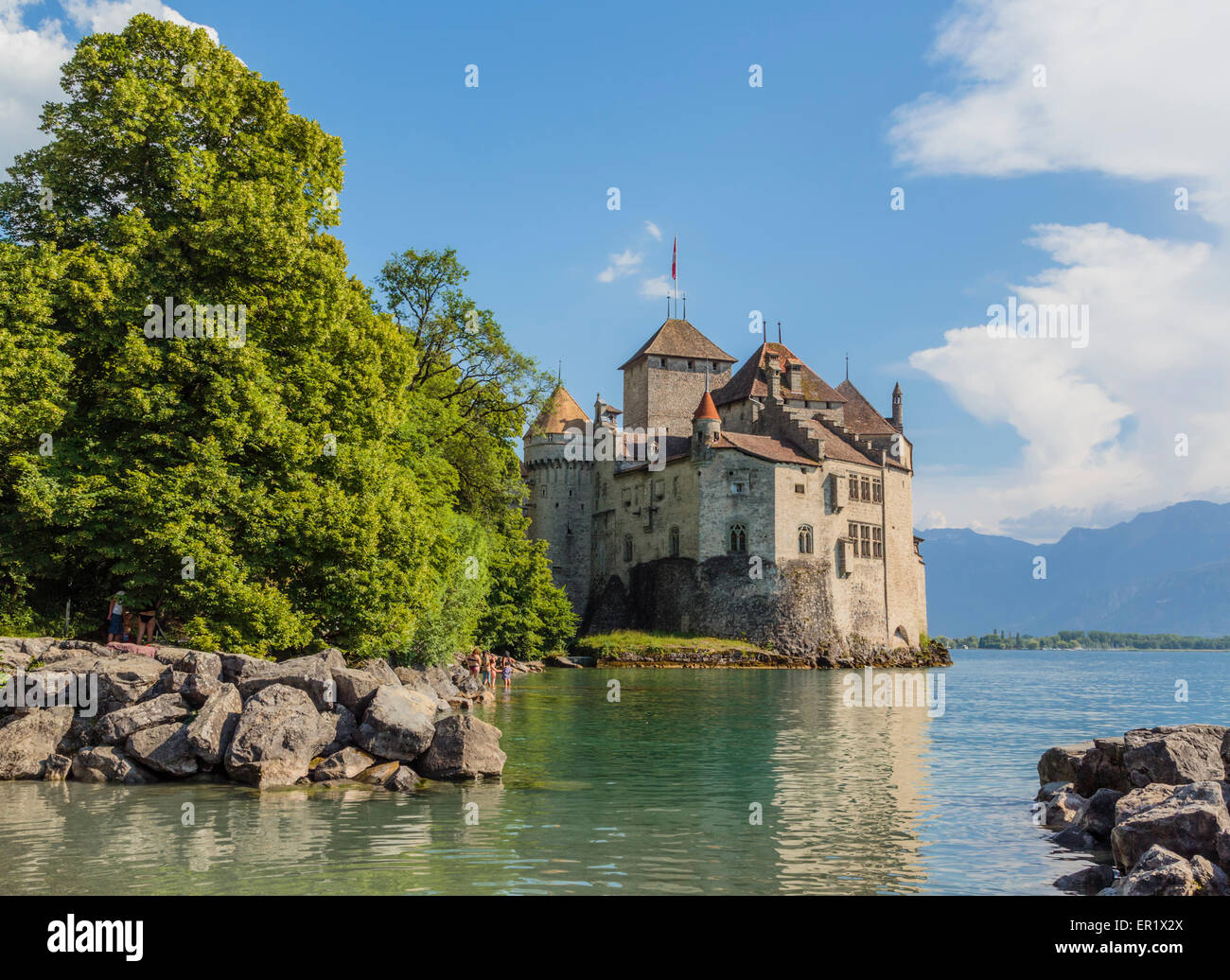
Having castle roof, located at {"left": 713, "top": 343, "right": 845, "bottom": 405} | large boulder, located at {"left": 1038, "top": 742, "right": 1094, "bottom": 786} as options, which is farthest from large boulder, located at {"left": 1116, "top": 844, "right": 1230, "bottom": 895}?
castle roof, located at {"left": 713, "top": 343, "right": 845, "bottom": 405}

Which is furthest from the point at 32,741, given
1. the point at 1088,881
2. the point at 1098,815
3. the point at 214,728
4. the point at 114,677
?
the point at 1098,815

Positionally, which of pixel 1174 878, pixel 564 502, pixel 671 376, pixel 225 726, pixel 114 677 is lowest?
pixel 1174 878

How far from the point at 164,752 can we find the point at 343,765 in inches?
125

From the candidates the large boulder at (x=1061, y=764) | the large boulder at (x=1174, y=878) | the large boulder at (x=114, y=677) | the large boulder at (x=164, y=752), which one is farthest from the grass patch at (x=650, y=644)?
the large boulder at (x=1174, y=878)

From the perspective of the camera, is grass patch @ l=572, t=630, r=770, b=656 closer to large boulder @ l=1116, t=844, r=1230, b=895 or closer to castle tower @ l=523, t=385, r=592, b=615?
castle tower @ l=523, t=385, r=592, b=615

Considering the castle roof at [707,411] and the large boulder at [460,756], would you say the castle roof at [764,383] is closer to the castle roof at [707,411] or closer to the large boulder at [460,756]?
the castle roof at [707,411]

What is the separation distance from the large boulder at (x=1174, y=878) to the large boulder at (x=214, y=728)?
45.9ft

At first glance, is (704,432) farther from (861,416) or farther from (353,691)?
(353,691)

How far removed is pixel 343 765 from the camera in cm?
1752

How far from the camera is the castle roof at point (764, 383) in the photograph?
269 feet

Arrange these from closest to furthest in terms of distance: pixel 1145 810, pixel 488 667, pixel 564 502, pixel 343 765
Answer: pixel 1145 810 → pixel 343 765 → pixel 488 667 → pixel 564 502

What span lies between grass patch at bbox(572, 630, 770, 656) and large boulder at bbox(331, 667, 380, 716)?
48.2 metres
